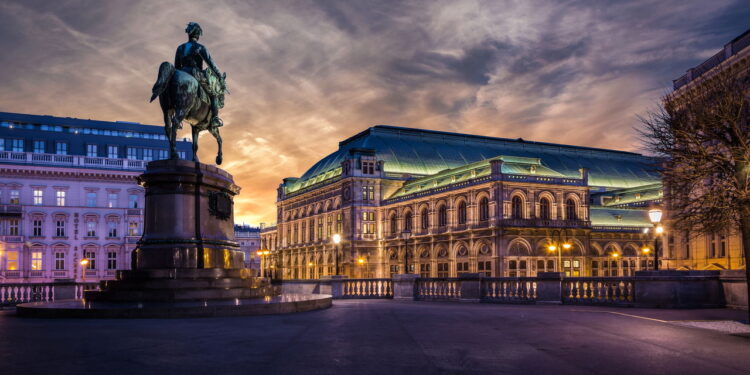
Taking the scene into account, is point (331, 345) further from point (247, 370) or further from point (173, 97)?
point (173, 97)

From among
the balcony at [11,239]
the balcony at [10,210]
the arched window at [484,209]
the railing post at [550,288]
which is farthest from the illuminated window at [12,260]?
the railing post at [550,288]

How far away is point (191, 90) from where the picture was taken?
864 inches

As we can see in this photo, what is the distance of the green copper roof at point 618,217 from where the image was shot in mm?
89688

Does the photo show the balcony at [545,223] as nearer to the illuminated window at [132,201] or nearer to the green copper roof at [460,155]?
the green copper roof at [460,155]

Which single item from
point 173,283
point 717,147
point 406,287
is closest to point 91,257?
point 406,287

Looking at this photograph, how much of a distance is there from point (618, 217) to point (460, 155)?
3458cm

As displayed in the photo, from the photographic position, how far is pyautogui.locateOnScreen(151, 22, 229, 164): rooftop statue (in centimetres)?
2169

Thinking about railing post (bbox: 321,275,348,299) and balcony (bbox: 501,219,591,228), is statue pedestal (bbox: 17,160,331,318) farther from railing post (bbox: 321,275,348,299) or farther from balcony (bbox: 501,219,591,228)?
balcony (bbox: 501,219,591,228)

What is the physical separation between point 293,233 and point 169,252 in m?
109

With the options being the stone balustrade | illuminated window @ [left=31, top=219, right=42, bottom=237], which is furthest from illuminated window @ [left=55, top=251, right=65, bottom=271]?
the stone balustrade

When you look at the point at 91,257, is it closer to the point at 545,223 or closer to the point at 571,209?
the point at 545,223

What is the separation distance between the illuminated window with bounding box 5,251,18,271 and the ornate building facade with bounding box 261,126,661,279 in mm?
36068

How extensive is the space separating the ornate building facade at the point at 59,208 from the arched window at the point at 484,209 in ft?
134

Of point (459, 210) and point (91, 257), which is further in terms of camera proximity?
point (459, 210)
